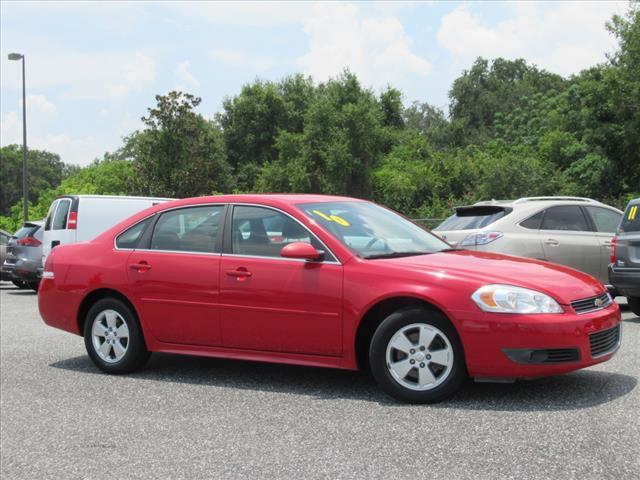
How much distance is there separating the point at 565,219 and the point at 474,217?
4.10 feet

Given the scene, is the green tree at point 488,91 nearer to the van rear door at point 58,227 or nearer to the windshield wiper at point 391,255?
the van rear door at point 58,227

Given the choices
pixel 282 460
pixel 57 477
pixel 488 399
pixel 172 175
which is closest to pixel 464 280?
pixel 488 399

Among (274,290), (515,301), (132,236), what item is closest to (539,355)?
(515,301)

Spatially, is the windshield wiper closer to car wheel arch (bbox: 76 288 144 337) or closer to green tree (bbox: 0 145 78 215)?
car wheel arch (bbox: 76 288 144 337)

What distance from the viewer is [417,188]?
5816 cm

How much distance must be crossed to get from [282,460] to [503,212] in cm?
714

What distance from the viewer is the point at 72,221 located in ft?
48.5

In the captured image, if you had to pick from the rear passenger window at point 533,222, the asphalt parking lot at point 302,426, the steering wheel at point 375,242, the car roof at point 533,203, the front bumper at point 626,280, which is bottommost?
the asphalt parking lot at point 302,426

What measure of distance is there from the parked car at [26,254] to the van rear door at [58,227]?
2.60 m

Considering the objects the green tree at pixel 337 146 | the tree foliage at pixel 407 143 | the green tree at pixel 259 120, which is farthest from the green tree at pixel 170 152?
the green tree at pixel 259 120

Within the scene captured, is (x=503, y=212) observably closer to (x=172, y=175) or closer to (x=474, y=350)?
(x=474, y=350)

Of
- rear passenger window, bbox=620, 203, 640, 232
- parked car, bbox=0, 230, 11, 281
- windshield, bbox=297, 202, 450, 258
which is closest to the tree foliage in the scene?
parked car, bbox=0, 230, 11, 281

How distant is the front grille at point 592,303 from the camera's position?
566 cm

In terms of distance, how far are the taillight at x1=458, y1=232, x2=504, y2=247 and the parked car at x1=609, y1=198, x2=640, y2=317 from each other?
1.45 metres
